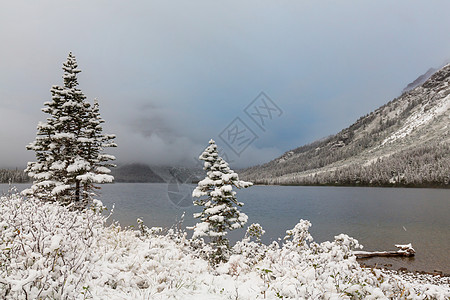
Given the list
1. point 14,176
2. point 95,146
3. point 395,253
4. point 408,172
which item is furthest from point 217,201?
point 408,172

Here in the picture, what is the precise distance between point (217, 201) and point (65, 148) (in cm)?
1143

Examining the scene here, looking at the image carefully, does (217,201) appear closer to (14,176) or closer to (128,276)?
(128,276)

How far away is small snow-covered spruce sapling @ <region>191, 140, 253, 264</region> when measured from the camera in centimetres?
1488

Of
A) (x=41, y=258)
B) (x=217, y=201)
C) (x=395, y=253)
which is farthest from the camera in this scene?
(x=395, y=253)

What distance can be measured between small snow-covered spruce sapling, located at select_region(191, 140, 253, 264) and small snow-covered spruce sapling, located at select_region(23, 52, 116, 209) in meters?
6.42

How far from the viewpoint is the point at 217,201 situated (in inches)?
619

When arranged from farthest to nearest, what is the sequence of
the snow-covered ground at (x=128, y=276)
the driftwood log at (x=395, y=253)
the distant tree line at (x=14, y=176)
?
the distant tree line at (x=14, y=176), the driftwood log at (x=395, y=253), the snow-covered ground at (x=128, y=276)

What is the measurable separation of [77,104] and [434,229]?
153 ft

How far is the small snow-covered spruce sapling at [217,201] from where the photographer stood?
1488 cm

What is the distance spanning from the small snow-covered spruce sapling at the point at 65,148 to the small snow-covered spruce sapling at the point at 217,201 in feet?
21.1

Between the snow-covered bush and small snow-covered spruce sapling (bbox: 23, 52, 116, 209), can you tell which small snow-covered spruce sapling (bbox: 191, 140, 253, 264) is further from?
the snow-covered bush

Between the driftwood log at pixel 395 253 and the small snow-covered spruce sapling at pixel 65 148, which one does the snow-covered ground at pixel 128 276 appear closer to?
the small snow-covered spruce sapling at pixel 65 148

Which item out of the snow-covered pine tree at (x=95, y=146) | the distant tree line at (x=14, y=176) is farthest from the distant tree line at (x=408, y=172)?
the distant tree line at (x=14, y=176)

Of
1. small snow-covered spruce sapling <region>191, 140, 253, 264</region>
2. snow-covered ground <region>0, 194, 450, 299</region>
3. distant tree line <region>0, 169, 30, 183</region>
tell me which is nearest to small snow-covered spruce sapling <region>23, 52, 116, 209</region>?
small snow-covered spruce sapling <region>191, 140, 253, 264</region>
